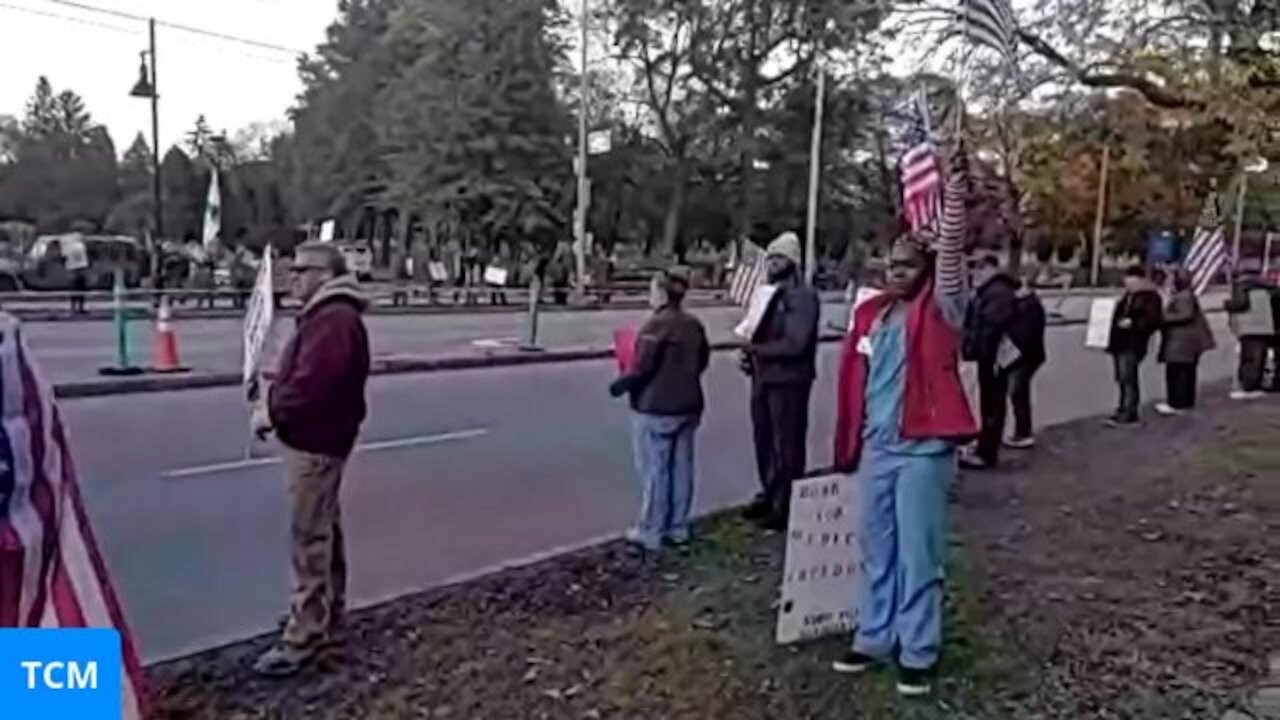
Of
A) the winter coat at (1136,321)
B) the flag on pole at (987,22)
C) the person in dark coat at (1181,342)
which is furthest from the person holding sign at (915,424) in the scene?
the person in dark coat at (1181,342)

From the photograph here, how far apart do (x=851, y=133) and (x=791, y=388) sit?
199ft

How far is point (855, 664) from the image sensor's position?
19.0 feet

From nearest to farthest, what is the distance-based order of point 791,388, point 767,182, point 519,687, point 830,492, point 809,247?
point 519,687 < point 830,492 < point 791,388 < point 809,247 < point 767,182

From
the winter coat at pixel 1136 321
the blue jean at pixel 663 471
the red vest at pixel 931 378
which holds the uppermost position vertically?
the red vest at pixel 931 378

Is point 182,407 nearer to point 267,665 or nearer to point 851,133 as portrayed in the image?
point 267,665

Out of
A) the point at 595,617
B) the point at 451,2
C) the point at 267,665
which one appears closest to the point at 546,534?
the point at 595,617

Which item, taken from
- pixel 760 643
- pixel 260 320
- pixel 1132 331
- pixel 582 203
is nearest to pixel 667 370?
pixel 260 320

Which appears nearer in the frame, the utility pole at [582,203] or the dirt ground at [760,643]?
the dirt ground at [760,643]

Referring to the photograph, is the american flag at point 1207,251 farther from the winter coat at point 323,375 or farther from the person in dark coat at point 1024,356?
the winter coat at point 323,375

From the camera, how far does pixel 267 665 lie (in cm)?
586

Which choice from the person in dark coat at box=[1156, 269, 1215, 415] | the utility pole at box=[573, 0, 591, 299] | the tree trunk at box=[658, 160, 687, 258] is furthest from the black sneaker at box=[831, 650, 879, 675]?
the tree trunk at box=[658, 160, 687, 258]

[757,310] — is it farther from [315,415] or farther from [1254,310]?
[1254,310]

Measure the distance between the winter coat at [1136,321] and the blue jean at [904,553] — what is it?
35.1ft

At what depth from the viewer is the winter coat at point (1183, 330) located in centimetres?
1694
